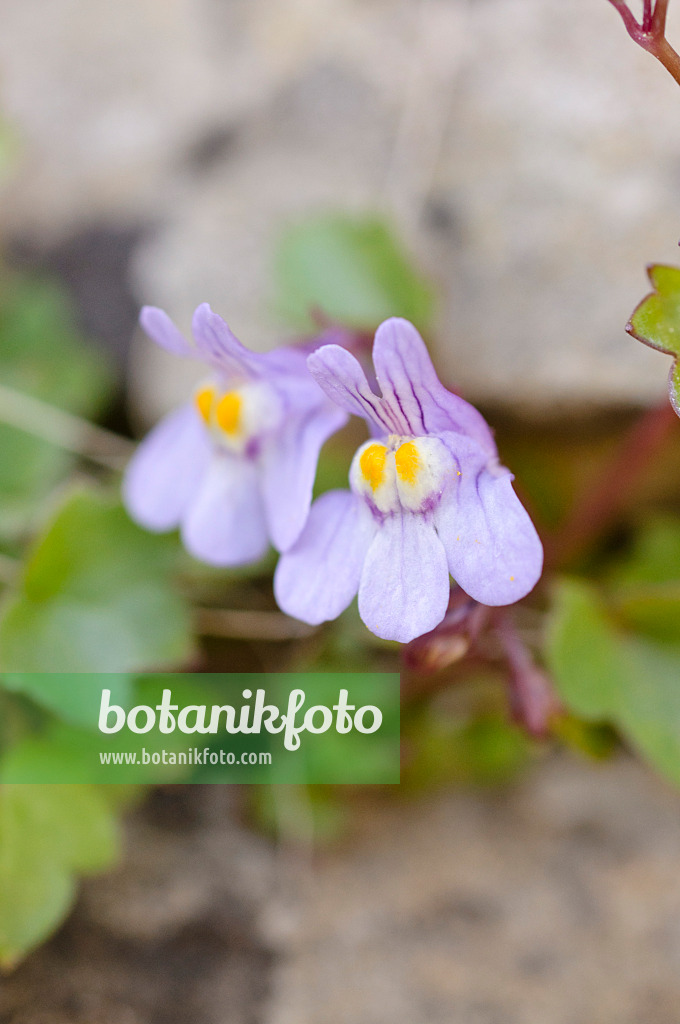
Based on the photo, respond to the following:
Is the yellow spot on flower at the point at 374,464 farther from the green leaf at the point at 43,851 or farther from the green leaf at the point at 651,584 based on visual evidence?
the green leaf at the point at 43,851

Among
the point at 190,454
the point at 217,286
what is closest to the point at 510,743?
the point at 190,454

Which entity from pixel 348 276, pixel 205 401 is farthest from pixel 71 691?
pixel 348 276

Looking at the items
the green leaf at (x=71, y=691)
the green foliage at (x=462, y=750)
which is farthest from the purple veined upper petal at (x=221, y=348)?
the green foliage at (x=462, y=750)

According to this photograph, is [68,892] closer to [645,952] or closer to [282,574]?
[282,574]

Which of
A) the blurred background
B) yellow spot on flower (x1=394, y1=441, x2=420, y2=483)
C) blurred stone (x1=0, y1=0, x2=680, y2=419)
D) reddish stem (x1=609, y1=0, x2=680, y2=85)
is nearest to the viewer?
reddish stem (x1=609, y1=0, x2=680, y2=85)

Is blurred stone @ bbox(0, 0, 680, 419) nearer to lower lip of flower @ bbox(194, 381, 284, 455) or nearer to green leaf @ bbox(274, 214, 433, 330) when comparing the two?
green leaf @ bbox(274, 214, 433, 330)

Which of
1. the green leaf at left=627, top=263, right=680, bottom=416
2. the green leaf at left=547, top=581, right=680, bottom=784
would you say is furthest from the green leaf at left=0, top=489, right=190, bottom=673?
the green leaf at left=627, top=263, right=680, bottom=416
